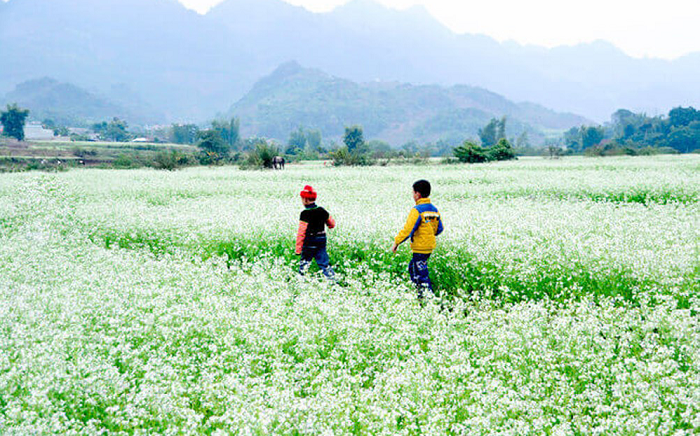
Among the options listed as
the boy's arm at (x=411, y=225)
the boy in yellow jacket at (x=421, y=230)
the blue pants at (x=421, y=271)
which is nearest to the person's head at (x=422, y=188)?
the boy in yellow jacket at (x=421, y=230)

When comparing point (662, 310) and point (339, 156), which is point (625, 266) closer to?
point (662, 310)

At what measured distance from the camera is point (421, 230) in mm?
7898

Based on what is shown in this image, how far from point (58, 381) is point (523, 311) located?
18.8 feet

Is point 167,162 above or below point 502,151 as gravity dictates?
below

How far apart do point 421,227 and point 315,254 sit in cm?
218

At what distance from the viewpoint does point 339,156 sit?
47406 millimetres

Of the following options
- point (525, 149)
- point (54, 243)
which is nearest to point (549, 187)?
point (54, 243)

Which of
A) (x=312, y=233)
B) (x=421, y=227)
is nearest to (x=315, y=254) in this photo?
(x=312, y=233)

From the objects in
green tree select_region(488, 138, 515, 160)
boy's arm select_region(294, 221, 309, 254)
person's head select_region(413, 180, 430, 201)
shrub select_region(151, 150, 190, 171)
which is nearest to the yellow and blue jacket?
person's head select_region(413, 180, 430, 201)

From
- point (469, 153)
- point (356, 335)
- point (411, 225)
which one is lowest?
point (356, 335)

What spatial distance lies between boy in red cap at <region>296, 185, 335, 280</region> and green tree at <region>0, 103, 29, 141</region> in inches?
4121

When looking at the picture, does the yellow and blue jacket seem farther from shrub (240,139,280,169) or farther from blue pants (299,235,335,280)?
shrub (240,139,280,169)

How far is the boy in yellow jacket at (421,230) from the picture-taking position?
777cm

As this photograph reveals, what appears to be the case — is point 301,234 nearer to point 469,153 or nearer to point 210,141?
point 469,153
